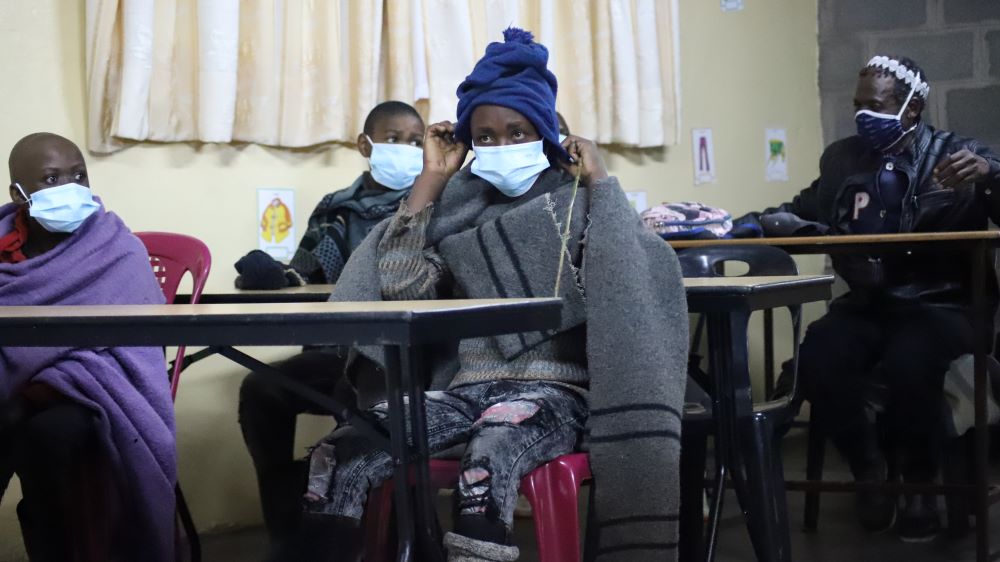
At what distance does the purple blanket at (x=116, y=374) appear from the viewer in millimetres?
2523

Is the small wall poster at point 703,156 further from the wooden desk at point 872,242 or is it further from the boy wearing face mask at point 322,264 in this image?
the boy wearing face mask at point 322,264

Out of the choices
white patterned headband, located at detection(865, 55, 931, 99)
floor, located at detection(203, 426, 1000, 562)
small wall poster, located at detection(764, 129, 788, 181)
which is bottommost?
floor, located at detection(203, 426, 1000, 562)

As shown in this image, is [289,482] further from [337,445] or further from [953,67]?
[953,67]

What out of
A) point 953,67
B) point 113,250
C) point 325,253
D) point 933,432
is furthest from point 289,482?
point 953,67

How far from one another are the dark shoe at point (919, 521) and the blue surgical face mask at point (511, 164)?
176cm

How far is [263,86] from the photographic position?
3516 mm

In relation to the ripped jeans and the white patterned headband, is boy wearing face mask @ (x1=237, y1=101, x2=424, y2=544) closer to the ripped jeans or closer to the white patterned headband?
the ripped jeans

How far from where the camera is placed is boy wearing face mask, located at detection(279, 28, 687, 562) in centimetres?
198

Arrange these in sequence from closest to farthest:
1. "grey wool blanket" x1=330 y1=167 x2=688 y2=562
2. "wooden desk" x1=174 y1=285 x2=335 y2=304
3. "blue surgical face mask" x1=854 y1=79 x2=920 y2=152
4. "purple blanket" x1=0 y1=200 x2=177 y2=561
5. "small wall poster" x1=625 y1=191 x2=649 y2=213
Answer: "grey wool blanket" x1=330 y1=167 x2=688 y2=562 → "purple blanket" x1=0 y1=200 x2=177 y2=561 → "wooden desk" x1=174 y1=285 x2=335 y2=304 → "blue surgical face mask" x1=854 y1=79 x2=920 y2=152 → "small wall poster" x1=625 y1=191 x2=649 y2=213

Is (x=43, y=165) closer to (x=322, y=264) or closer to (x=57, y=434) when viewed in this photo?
(x=57, y=434)

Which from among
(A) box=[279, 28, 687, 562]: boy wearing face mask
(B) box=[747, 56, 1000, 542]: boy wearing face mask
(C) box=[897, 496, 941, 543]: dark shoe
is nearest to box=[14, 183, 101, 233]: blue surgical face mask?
(A) box=[279, 28, 687, 562]: boy wearing face mask

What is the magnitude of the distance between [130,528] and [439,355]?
2.64 ft

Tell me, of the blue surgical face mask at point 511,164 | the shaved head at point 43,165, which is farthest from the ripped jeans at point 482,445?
the shaved head at point 43,165

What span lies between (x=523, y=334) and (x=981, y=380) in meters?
1.53
